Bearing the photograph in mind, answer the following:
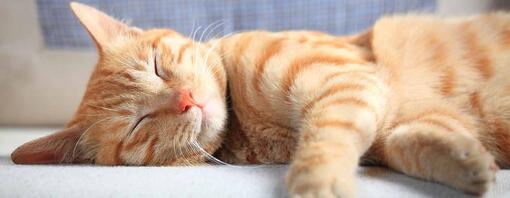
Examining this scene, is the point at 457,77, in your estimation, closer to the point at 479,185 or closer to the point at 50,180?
the point at 479,185

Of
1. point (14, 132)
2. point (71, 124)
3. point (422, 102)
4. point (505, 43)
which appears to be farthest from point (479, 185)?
point (14, 132)

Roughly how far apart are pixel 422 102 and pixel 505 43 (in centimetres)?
30

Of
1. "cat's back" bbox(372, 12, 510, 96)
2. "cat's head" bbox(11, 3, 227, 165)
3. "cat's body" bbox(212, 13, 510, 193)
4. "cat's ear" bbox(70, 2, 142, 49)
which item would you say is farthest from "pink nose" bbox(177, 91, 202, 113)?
"cat's back" bbox(372, 12, 510, 96)

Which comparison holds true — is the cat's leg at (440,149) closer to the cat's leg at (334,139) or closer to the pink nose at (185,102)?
the cat's leg at (334,139)

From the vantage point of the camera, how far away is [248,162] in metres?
1.26

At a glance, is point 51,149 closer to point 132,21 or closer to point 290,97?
point 290,97

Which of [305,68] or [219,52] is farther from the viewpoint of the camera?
[219,52]

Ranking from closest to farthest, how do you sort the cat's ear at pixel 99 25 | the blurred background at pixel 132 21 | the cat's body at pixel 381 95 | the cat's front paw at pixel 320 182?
1. the cat's front paw at pixel 320 182
2. the cat's body at pixel 381 95
3. the cat's ear at pixel 99 25
4. the blurred background at pixel 132 21

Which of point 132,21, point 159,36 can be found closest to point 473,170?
point 159,36

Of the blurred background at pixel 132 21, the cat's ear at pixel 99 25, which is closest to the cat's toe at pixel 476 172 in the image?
the cat's ear at pixel 99 25

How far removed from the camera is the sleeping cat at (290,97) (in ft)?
3.61

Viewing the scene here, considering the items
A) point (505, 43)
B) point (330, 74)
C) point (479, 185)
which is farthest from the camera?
point (505, 43)

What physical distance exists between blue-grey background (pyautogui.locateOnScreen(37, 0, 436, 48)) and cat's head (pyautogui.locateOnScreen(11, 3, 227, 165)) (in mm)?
754

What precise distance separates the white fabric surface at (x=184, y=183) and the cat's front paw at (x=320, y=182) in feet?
0.12
